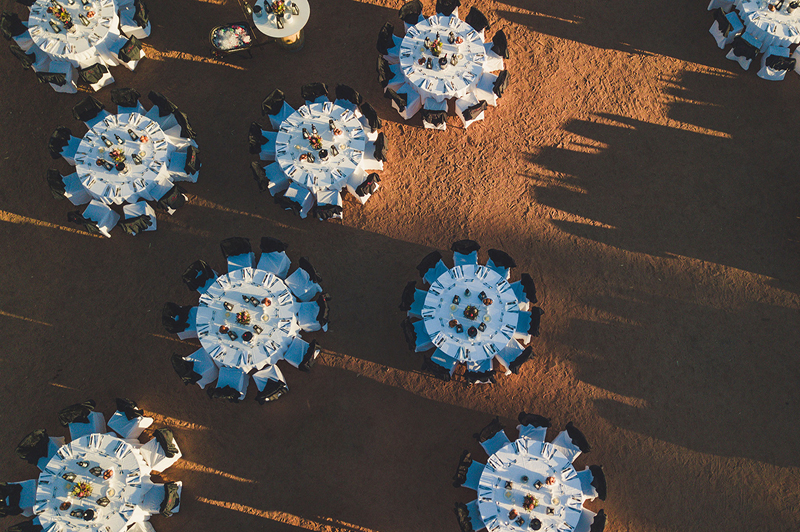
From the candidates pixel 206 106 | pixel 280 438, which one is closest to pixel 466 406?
pixel 280 438

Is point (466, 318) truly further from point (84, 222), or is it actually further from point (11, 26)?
point (11, 26)

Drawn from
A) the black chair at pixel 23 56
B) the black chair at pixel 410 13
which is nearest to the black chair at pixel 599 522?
the black chair at pixel 410 13

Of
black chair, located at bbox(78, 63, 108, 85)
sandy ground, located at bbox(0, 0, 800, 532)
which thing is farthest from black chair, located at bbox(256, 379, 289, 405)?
black chair, located at bbox(78, 63, 108, 85)

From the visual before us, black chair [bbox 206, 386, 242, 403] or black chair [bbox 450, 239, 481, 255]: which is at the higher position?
black chair [bbox 450, 239, 481, 255]

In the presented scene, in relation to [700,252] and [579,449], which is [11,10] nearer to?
[579,449]

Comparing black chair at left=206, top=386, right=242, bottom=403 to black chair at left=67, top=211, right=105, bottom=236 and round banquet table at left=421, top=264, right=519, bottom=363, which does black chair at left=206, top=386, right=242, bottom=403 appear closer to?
round banquet table at left=421, top=264, right=519, bottom=363

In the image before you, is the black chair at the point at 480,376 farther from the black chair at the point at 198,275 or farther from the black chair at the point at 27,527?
the black chair at the point at 27,527

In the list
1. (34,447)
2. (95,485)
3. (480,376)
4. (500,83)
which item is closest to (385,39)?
(500,83)
